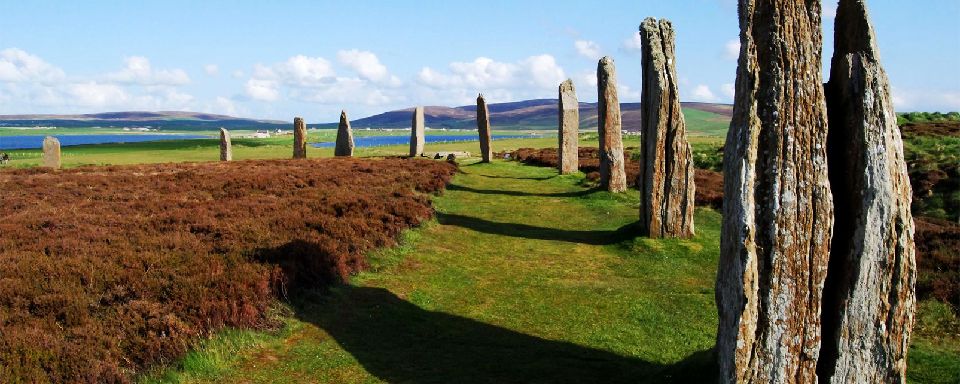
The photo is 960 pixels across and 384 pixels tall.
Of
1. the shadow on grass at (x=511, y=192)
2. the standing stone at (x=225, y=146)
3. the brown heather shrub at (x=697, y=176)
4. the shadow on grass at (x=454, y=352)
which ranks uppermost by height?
the standing stone at (x=225, y=146)

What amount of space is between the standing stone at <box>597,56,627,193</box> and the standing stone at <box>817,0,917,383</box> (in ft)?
54.1

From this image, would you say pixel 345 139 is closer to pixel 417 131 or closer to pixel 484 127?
pixel 417 131

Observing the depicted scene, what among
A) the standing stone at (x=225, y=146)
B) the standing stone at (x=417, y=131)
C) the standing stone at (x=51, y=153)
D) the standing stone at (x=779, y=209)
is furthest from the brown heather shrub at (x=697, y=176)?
the standing stone at (x=51, y=153)

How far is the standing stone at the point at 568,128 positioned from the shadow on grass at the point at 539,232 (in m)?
11.4

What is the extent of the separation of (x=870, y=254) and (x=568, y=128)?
76.9ft

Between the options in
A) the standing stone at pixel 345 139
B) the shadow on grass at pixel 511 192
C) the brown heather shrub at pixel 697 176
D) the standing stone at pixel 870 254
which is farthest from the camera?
the standing stone at pixel 345 139

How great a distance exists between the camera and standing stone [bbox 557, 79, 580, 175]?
29.2m

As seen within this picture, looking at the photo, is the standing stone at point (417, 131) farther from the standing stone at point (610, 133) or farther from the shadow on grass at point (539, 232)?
the shadow on grass at point (539, 232)

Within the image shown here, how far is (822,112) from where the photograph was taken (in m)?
6.44

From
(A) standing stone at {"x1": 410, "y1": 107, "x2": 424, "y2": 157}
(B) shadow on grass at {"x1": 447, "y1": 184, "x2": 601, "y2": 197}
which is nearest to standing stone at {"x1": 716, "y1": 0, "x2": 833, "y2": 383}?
(B) shadow on grass at {"x1": 447, "y1": 184, "x2": 601, "y2": 197}

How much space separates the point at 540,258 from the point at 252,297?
673 cm

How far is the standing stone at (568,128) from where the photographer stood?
29.2 m

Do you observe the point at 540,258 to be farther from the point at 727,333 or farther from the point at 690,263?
the point at 727,333

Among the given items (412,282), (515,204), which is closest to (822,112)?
(412,282)
